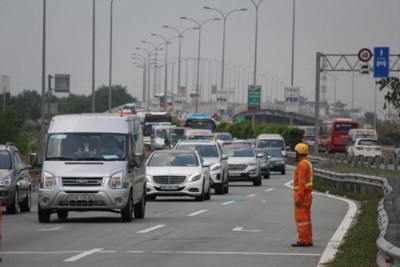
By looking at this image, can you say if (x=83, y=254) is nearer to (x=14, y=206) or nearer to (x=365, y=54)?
(x=14, y=206)

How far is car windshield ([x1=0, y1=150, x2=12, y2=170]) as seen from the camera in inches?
1283

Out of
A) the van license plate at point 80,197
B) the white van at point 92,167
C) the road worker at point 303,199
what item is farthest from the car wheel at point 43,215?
the road worker at point 303,199

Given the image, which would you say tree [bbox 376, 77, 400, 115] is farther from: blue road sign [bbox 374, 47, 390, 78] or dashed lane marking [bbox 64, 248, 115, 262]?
blue road sign [bbox 374, 47, 390, 78]

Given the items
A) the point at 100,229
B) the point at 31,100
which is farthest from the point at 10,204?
the point at 31,100

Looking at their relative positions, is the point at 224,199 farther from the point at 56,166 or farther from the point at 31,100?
the point at 31,100

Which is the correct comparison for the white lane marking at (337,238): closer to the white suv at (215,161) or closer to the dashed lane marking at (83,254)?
the dashed lane marking at (83,254)

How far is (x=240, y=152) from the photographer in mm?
55312

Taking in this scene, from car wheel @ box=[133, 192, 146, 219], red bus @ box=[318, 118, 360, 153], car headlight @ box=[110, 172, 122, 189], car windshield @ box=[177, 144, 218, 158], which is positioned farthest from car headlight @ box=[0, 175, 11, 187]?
red bus @ box=[318, 118, 360, 153]

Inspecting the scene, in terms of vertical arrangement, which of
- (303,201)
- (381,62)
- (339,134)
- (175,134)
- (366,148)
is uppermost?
(381,62)

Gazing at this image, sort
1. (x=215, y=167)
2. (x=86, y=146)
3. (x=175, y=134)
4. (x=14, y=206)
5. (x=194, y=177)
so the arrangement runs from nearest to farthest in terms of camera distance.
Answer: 1. (x=86, y=146)
2. (x=14, y=206)
3. (x=194, y=177)
4. (x=215, y=167)
5. (x=175, y=134)

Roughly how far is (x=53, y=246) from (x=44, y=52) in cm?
3648

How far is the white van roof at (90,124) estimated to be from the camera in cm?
2862

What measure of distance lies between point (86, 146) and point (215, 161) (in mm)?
17273

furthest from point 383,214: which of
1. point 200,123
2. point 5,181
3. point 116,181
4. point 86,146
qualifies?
point 200,123
